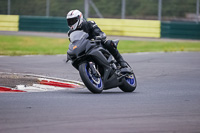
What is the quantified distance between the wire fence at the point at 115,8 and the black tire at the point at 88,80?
20752 mm

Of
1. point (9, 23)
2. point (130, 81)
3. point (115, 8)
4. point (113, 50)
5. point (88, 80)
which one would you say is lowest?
point (9, 23)

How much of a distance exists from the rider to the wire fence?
2002 centimetres

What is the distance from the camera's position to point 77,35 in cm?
905

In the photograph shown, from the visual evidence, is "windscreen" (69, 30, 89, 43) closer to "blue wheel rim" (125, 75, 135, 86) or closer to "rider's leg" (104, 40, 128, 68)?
"rider's leg" (104, 40, 128, 68)

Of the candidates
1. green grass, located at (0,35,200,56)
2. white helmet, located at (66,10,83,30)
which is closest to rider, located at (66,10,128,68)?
white helmet, located at (66,10,83,30)

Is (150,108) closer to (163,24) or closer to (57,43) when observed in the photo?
(57,43)

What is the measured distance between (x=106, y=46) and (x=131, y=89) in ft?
3.22

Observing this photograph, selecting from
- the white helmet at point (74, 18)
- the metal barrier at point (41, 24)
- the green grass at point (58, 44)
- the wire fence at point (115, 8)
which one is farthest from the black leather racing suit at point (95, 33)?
the metal barrier at point (41, 24)

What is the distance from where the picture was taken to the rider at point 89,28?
9.27 meters

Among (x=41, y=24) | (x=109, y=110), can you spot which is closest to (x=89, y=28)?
(x=109, y=110)

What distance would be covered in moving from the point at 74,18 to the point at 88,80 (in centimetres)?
129

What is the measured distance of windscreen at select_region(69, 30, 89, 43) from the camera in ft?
29.6

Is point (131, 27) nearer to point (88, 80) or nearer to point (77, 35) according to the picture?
point (77, 35)

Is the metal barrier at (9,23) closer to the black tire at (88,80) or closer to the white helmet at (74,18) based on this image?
the white helmet at (74,18)
